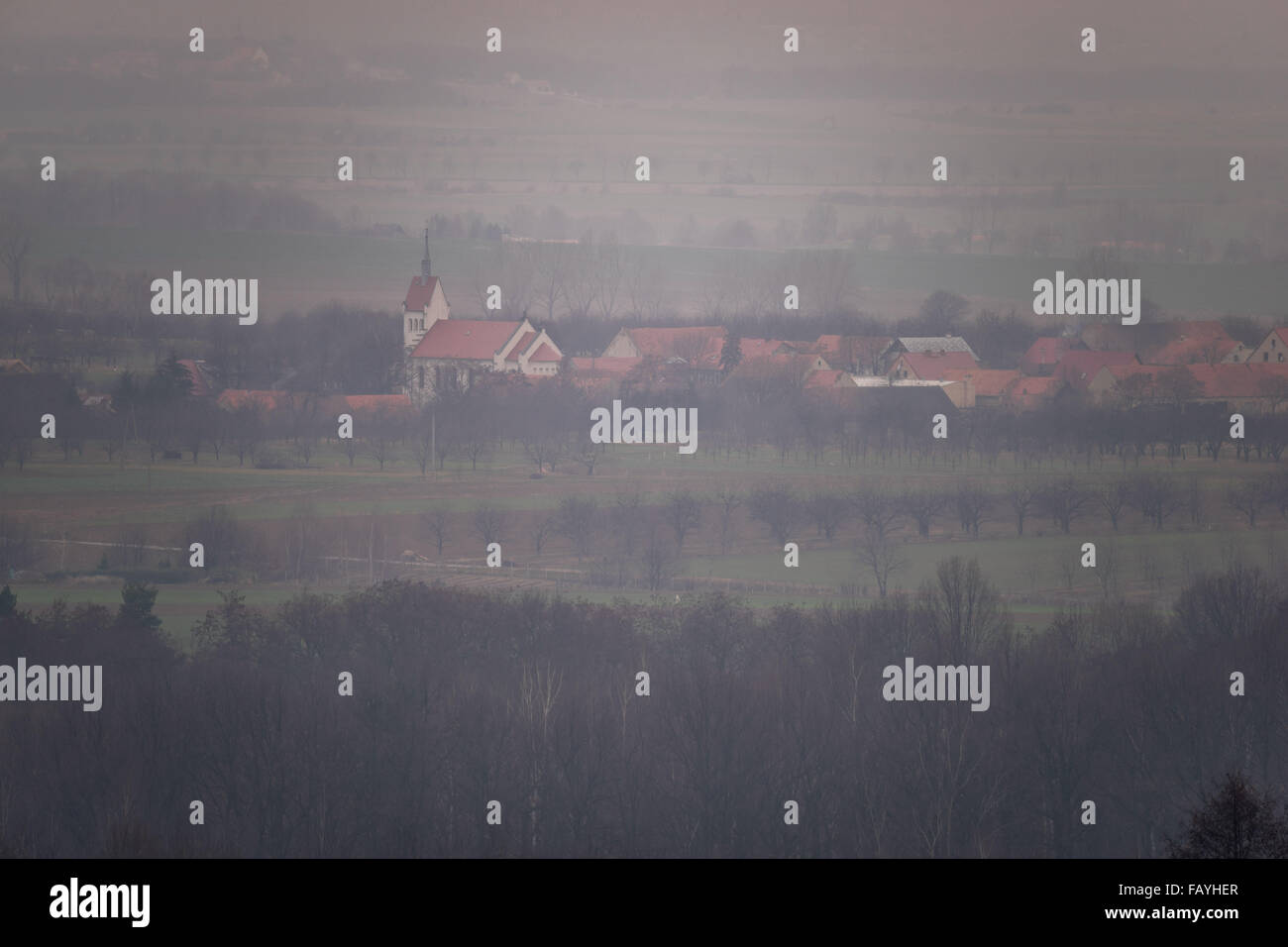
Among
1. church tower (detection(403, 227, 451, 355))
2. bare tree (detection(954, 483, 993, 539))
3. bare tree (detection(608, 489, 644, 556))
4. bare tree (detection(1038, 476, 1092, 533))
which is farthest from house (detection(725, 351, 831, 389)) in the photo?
church tower (detection(403, 227, 451, 355))

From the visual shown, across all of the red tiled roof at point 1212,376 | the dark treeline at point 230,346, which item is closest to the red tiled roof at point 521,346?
the dark treeline at point 230,346

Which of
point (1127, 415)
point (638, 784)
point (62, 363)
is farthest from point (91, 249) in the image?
point (638, 784)

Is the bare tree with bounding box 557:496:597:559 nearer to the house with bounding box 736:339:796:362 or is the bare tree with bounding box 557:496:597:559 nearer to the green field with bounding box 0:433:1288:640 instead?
the green field with bounding box 0:433:1288:640

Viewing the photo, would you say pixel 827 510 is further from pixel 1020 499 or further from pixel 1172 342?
pixel 1172 342

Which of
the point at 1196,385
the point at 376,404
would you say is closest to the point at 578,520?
the point at 376,404

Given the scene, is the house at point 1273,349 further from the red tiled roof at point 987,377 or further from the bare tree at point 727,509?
the bare tree at point 727,509
